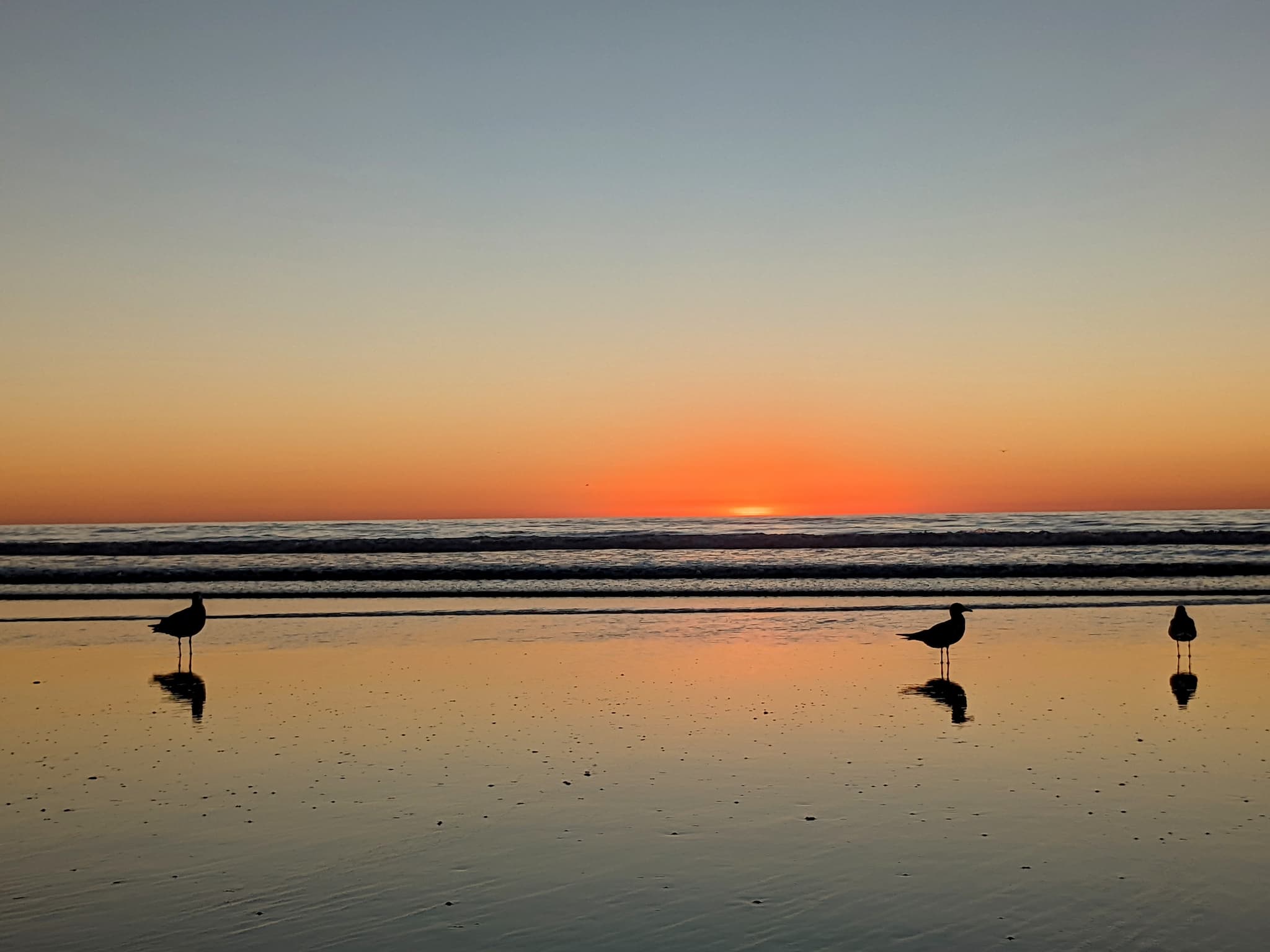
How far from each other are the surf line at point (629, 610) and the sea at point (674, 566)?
0.91 meters

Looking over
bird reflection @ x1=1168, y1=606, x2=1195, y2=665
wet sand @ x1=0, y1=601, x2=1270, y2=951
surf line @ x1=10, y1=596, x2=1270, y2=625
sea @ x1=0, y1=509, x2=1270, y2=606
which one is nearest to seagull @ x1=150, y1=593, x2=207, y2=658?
wet sand @ x1=0, y1=601, x2=1270, y2=951

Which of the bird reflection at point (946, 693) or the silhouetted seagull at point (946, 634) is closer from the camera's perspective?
the bird reflection at point (946, 693)

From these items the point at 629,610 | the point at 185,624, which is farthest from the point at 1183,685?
the point at 185,624

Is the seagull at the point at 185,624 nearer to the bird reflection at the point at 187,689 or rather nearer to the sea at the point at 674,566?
the bird reflection at the point at 187,689

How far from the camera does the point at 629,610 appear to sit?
20.8m

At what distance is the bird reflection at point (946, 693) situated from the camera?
10633mm

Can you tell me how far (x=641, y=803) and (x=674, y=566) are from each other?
88.6ft

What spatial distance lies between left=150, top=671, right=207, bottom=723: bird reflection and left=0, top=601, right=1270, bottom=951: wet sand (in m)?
0.07

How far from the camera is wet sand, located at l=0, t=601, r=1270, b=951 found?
548 centimetres

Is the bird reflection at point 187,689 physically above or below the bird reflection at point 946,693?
above

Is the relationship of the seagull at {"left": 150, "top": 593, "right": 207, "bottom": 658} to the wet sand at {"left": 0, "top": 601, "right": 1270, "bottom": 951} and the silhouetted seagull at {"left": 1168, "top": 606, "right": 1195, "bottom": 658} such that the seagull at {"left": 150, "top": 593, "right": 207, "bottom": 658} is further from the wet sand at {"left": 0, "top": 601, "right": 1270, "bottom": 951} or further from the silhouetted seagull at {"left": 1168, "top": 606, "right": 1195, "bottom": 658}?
the silhouetted seagull at {"left": 1168, "top": 606, "right": 1195, "bottom": 658}

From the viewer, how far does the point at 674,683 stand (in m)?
12.3

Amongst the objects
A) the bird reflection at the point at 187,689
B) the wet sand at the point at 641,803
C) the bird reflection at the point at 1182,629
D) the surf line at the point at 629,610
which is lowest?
the wet sand at the point at 641,803

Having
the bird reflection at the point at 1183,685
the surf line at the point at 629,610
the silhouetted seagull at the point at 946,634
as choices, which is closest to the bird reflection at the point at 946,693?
the silhouetted seagull at the point at 946,634
